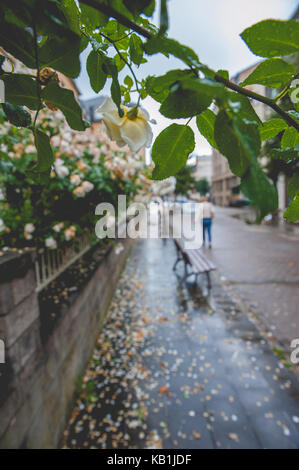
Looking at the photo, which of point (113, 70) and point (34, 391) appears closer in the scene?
point (113, 70)

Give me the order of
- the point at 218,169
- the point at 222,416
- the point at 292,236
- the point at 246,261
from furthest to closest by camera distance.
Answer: the point at 218,169, the point at 292,236, the point at 246,261, the point at 222,416

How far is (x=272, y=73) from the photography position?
19.6 inches

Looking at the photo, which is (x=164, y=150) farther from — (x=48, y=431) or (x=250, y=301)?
(x=250, y=301)

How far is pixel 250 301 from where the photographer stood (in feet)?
18.5

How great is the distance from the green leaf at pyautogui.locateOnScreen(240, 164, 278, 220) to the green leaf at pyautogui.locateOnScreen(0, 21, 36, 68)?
42 cm

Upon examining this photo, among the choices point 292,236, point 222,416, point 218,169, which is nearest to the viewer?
point 222,416

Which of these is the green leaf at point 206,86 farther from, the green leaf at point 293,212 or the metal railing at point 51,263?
the metal railing at point 51,263

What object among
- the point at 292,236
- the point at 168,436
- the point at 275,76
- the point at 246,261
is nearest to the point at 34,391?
the point at 168,436

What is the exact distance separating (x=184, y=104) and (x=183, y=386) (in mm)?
3551

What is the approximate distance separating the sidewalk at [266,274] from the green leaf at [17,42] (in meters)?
4.64

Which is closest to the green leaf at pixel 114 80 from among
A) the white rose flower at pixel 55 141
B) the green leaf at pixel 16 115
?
the green leaf at pixel 16 115

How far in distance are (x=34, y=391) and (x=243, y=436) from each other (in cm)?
201

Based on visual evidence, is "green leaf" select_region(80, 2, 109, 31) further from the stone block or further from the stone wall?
the stone block

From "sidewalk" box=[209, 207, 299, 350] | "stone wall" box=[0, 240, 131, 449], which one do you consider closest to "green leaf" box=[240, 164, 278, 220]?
"stone wall" box=[0, 240, 131, 449]
